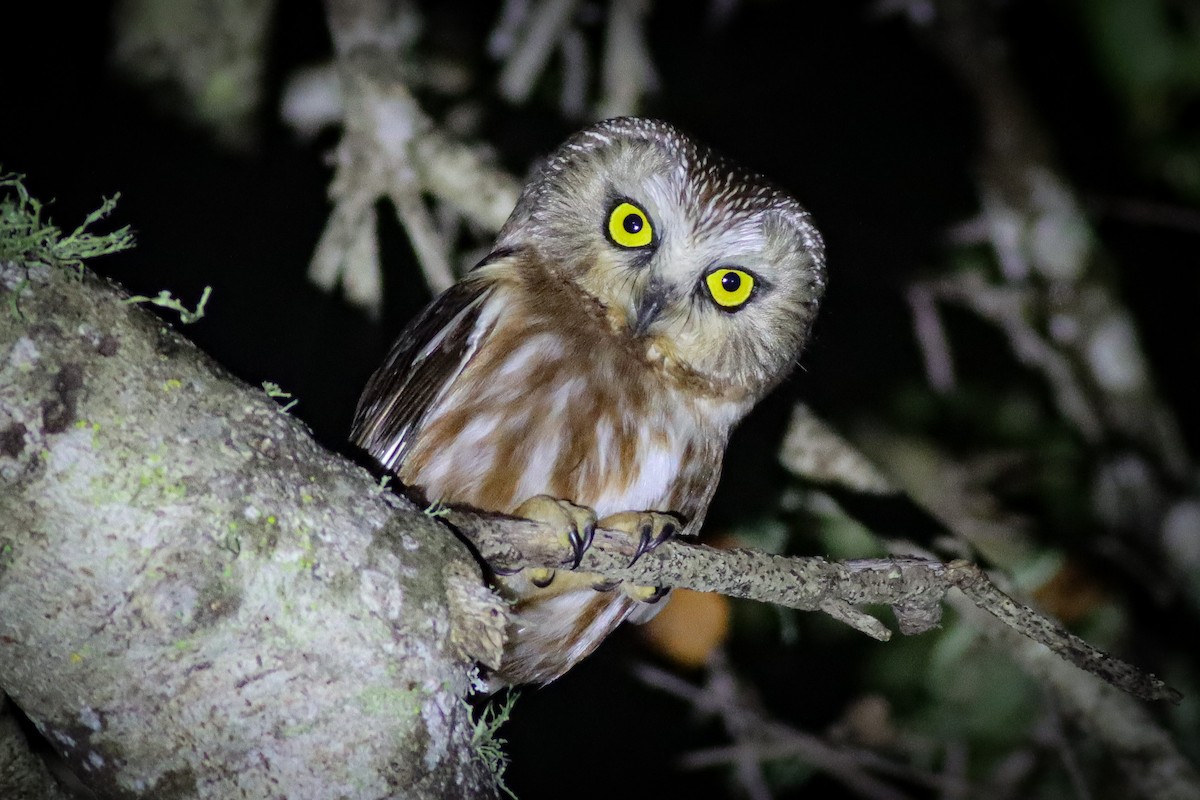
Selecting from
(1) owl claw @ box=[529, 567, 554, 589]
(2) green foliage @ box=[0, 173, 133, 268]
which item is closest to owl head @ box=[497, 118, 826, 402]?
(1) owl claw @ box=[529, 567, 554, 589]

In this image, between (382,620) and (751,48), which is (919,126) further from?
(382,620)

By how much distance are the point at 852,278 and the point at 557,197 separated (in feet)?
5.22

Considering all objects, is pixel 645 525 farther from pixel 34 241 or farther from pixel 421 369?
pixel 34 241

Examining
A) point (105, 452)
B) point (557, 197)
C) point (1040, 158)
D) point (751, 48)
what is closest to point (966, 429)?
point (1040, 158)

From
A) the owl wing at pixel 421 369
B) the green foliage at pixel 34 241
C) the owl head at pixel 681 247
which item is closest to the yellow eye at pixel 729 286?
the owl head at pixel 681 247

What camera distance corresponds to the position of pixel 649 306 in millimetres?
1963

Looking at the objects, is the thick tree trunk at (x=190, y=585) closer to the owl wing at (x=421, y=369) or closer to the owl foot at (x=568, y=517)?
the owl foot at (x=568, y=517)

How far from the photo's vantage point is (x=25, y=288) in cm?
112

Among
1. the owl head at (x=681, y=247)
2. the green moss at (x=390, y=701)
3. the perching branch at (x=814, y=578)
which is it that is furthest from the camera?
the owl head at (x=681, y=247)

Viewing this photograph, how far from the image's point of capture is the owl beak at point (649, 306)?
1959 millimetres

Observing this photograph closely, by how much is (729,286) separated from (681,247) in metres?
0.15

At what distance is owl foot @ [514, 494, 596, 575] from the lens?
1.56 meters

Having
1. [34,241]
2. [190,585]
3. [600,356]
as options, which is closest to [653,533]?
[600,356]

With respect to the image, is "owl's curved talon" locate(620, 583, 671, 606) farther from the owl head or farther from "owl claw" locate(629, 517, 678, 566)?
the owl head
